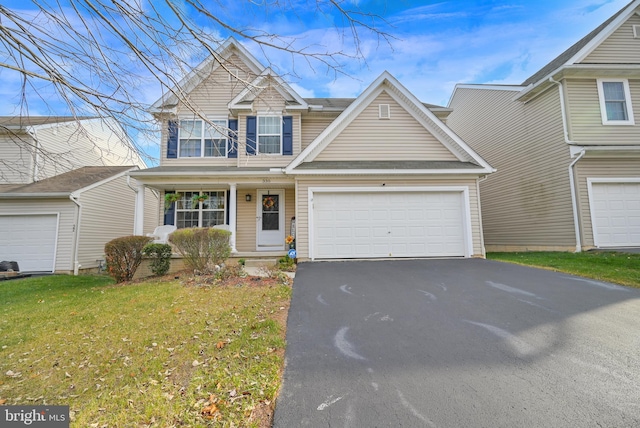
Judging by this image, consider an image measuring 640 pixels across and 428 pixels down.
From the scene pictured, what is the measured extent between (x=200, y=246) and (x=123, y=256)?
2206mm

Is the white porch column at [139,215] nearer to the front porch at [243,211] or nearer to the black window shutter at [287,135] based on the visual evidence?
the front porch at [243,211]

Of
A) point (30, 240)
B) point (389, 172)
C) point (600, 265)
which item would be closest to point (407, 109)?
point (389, 172)

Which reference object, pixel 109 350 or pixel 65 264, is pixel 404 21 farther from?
pixel 65 264

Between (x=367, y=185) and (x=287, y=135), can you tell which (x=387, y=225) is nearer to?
(x=367, y=185)

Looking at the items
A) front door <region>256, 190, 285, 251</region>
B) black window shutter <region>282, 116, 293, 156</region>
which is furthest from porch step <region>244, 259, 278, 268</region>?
black window shutter <region>282, 116, 293, 156</region>

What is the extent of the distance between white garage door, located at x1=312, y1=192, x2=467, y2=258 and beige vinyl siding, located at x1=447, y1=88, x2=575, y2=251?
429 centimetres

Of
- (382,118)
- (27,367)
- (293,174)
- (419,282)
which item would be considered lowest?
(27,367)

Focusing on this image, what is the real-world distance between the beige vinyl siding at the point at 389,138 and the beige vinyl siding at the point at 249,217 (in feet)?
10.1

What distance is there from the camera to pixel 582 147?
974cm

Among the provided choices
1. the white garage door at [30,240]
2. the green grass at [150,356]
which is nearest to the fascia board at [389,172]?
the green grass at [150,356]

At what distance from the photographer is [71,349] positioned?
3537 mm

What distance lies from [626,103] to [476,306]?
11856mm

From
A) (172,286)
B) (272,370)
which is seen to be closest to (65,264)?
(172,286)

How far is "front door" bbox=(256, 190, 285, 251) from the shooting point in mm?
10945
